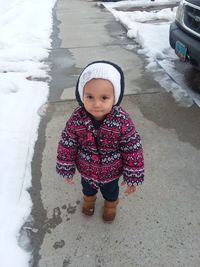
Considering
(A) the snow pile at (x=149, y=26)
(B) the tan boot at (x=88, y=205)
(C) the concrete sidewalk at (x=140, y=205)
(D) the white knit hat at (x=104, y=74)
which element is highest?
(D) the white knit hat at (x=104, y=74)

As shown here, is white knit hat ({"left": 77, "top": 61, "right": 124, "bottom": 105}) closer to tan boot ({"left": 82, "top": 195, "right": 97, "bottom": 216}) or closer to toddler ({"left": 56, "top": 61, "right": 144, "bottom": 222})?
toddler ({"left": 56, "top": 61, "right": 144, "bottom": 222})

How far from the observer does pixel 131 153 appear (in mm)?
2057

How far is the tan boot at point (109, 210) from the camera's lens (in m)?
2.42

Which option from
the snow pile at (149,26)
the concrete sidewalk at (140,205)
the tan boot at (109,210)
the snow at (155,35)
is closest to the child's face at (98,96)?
the tan boot at (109,210)

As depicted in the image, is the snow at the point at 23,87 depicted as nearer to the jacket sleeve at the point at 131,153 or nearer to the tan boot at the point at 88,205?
the tan boot at the point at 88,205

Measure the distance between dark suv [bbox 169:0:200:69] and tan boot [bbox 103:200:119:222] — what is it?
222cm

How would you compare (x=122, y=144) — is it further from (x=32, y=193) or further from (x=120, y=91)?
(x=32, y=193)

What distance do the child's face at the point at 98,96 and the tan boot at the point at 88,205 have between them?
30.9 inches

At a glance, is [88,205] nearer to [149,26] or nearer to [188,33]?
[188,33]

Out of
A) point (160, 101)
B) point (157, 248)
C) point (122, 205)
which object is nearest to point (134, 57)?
point (160, 101)

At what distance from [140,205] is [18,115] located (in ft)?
6.11

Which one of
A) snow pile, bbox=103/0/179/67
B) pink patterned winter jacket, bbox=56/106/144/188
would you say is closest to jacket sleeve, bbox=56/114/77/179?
pink patterned winter jacket, bbox=56/106/144/188

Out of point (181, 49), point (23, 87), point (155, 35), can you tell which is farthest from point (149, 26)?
point (23, 87)

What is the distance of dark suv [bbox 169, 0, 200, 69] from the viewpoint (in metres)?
4.02
